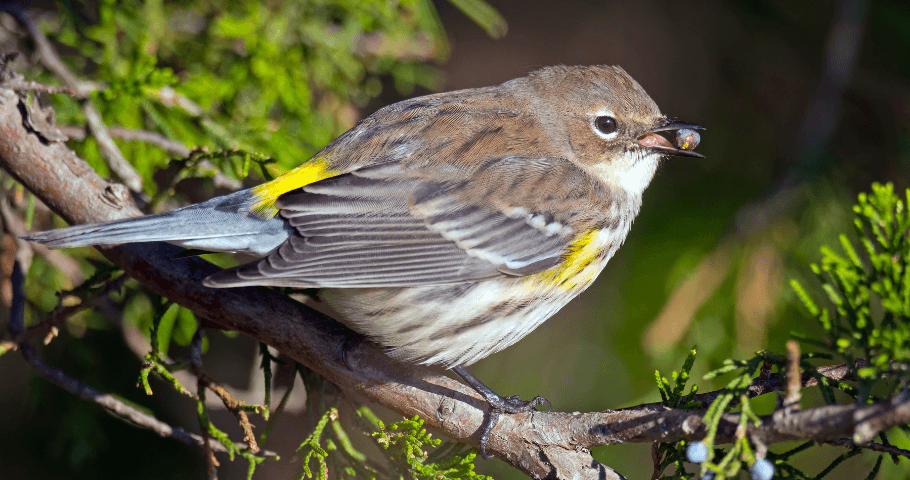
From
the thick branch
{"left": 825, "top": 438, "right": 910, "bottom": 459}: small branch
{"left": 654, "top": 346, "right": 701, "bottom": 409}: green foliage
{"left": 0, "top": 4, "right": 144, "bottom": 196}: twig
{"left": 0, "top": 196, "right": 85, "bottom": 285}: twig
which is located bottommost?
{"left": 825, "top": 438, "right": 910, "bottom": 459}: small branch

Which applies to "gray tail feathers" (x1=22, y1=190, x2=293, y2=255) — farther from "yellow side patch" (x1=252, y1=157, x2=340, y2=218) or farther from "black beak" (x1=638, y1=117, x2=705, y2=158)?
"black beak" (x1=638, y1=117, x2=705, y2=158)

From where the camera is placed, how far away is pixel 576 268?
2352 mm

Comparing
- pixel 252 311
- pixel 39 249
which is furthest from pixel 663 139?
pixel 39 249

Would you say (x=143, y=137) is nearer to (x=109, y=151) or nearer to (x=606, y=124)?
(x=109, y=151)

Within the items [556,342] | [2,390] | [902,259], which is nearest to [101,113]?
[2,390]

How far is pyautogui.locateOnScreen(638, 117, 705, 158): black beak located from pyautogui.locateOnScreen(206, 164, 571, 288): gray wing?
2.09ft

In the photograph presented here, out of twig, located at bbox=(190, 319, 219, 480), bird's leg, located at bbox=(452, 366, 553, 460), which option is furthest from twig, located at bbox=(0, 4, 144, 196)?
bird's leg, located at bbox=(452, 366, 553, 460)

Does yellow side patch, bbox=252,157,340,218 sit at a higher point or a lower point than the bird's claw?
higher

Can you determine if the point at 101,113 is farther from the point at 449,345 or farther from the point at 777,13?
the point at 777,13

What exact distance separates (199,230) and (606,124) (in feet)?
5.38

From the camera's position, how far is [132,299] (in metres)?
2.86

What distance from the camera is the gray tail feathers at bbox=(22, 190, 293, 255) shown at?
6.02 ft

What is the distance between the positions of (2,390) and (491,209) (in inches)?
102

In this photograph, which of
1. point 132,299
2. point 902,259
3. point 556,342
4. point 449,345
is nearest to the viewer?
point 902,259
